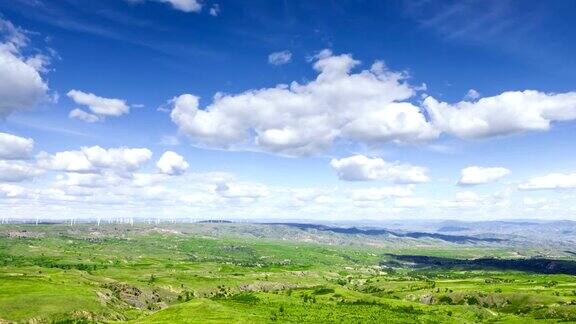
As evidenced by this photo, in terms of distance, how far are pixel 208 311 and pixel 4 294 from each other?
63.8 m

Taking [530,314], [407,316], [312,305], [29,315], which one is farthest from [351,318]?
[29,315]

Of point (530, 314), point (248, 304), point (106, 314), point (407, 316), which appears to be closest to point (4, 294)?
point (106, 314)

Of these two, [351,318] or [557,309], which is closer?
[351,318]

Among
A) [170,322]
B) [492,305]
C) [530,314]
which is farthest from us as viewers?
[492,305]

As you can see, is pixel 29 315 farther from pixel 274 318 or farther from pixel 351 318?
pixel 351 318

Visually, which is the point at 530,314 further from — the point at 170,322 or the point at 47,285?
the point at 47,285

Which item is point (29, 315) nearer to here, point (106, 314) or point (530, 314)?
point (106, 314)

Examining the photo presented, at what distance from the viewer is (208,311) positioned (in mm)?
147500

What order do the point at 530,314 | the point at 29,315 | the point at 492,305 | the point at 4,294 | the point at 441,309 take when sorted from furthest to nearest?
the point at 492,305 → the point at 441,309 → the point at 530,314 → the point at 4,294 → the point at 29,315

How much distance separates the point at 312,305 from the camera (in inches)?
7047

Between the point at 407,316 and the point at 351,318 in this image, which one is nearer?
the point at 351,318

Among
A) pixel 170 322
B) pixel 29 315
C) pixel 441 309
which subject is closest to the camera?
pixel 170 322

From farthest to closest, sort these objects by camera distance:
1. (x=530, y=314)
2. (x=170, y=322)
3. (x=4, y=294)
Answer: (x=530, y=314)
(x=4, y=294)
(x=170, y=322)

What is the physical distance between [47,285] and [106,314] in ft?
112
